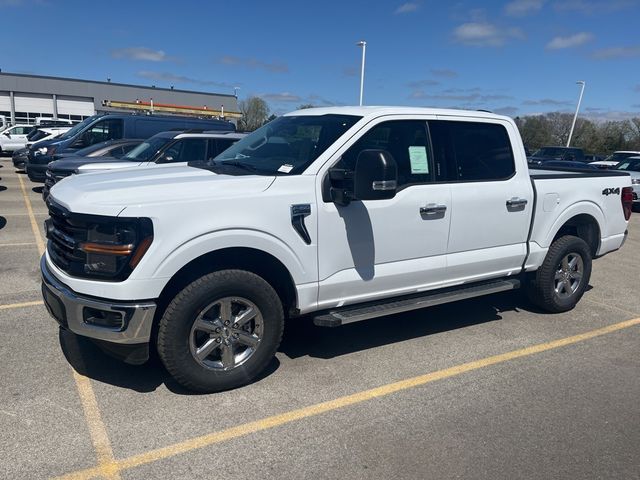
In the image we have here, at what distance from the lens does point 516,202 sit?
4922 millimetres

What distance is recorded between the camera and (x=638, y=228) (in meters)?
12.7

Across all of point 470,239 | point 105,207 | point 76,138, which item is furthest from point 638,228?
point 76,138

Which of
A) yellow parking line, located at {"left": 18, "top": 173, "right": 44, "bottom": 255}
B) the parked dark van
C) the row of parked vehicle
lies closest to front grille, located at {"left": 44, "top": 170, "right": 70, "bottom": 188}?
the row of parked vehicle

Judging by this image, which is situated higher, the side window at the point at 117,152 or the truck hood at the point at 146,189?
the truck hood at the point at 146,189

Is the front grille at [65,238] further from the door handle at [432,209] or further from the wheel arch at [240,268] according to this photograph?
the door handle at [432,209]

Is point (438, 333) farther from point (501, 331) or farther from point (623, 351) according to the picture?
point (623, 351)

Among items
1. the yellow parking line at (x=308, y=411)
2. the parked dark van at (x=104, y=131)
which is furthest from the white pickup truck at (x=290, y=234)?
the parked dark van at (x=104, y=131)

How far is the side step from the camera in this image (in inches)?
155

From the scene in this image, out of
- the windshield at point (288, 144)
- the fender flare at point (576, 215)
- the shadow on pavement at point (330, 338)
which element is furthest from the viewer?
the fender flare at point (576, 215)

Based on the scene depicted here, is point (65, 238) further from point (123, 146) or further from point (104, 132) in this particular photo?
point (104, 132)

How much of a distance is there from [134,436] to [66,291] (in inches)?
39.6

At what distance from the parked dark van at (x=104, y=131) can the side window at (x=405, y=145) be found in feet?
36.3

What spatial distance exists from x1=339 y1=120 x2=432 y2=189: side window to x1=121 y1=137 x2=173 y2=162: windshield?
21.3 feet

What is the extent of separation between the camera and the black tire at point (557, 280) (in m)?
5.42
